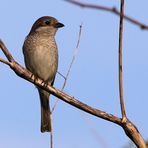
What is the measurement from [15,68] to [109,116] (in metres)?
0.90

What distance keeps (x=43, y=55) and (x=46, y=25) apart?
93cm

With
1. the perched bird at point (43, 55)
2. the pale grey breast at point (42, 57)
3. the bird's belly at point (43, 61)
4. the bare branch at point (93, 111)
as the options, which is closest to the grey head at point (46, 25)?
the perched bird at point (43, 55)

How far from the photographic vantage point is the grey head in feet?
25.0

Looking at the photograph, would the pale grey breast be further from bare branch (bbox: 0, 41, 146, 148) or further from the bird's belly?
bare branch (bbox: 0, 41, 146, 148)

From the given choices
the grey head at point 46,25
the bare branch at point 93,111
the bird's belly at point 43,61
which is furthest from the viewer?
the grey head at point 46,25

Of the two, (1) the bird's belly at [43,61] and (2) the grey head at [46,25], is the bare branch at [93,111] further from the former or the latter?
(2) the grey head at [46,25]

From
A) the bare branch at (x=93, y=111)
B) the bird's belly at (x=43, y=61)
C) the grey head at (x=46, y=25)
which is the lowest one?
the bare branch at (x=93, y=111)

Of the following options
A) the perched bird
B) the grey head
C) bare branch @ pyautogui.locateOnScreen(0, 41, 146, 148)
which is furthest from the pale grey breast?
bare branch @ pyautogui.locateOnScreen(0, 41, 146, 148)

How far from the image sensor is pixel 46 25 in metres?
7.75

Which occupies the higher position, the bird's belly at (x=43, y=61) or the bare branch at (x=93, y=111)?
the bird's belly at (x=43, y=61)

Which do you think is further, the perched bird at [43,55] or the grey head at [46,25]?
the grey head at [46,25]

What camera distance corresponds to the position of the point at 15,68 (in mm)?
3406

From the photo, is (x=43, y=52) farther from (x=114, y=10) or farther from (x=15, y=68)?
(x=114, y=10)

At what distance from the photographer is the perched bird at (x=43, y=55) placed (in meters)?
7.01
